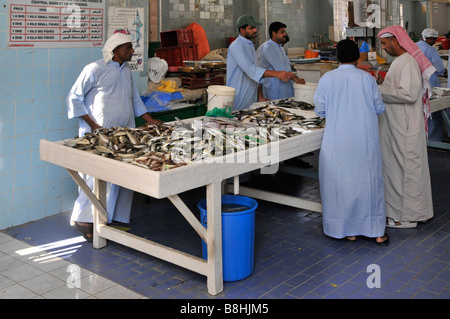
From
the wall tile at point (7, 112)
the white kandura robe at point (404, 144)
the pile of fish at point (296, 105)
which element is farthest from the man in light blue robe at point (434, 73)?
the wall tile at point (7, 112)

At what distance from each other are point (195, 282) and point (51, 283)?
1.14 metres

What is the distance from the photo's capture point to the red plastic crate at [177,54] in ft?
29.9

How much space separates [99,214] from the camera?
195 inches

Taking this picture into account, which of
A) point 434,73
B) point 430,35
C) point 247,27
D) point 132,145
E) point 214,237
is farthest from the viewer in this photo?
point 430,35

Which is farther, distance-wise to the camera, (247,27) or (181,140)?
(247,27)

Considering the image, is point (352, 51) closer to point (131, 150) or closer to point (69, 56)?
point (131, 150)

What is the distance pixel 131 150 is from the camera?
4.32 metres

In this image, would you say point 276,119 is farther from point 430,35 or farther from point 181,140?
point 430,35

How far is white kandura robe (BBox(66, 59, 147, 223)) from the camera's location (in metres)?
5.10

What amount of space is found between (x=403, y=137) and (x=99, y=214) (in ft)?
10.1

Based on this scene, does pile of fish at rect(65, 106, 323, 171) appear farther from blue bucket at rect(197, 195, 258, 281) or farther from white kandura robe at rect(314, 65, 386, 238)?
blue bucket at rect(197, 195, 258, 281)

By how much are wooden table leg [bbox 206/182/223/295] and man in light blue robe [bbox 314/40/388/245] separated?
1.45 metres

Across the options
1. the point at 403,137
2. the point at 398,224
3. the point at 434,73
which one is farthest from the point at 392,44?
the point at 434,73
